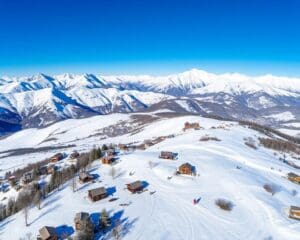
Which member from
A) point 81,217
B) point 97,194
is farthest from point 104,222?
point 97,194

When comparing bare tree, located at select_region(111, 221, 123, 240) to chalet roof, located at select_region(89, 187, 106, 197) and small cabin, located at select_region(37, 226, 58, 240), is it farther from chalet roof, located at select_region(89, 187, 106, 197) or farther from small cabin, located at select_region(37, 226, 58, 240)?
chalet roof, located at select_region(89, 187, 106, 197)

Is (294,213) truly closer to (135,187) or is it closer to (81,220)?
(135,187)

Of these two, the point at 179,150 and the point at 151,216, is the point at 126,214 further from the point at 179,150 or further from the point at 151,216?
the point at 179,150

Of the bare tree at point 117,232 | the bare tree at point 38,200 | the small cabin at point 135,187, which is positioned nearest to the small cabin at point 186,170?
the small cabin at point 135,187

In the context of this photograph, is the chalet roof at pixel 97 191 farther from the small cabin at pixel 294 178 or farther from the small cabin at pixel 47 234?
the small cabin at pixel 294 178

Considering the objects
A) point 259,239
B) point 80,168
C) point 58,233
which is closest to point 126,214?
Result: point 58,233

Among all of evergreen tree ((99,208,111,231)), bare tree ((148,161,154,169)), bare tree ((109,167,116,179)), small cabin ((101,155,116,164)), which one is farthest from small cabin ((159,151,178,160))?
evergreen tree ((99,208,111,231))
